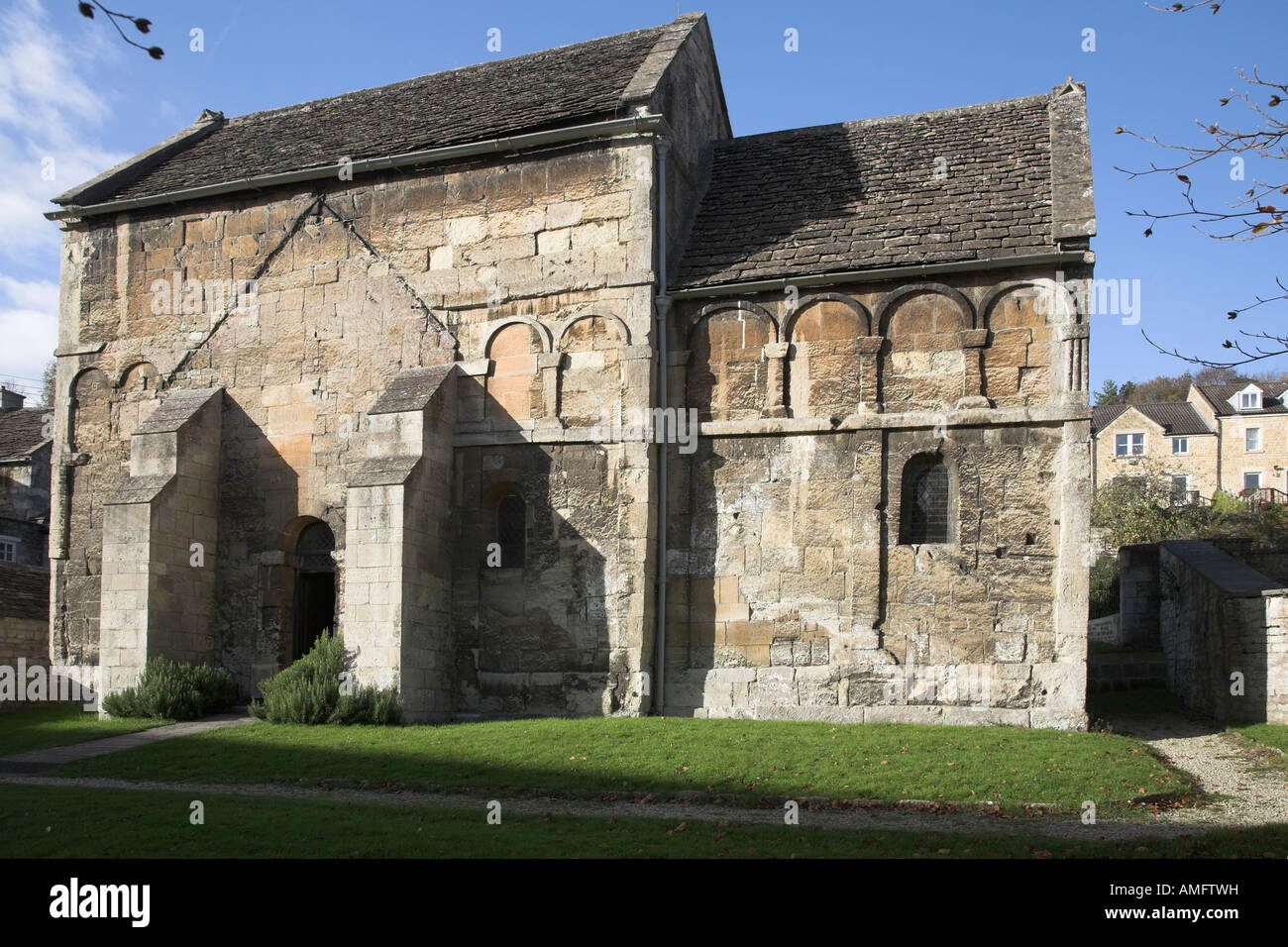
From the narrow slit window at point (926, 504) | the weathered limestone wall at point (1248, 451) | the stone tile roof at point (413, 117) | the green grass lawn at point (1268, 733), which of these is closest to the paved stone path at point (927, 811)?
the green grass lawn at point (1268, 733)

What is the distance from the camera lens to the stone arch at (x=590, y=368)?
62.9 feet

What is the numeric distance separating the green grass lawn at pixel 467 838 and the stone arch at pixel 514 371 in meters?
8.82

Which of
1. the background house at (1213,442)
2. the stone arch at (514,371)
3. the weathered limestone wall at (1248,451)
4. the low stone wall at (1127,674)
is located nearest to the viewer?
the stone arch at (514,371)

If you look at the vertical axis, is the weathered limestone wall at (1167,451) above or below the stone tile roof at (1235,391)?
below

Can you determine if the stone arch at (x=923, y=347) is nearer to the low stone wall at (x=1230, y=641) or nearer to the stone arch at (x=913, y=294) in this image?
the stone arch at (x=913, y=294)

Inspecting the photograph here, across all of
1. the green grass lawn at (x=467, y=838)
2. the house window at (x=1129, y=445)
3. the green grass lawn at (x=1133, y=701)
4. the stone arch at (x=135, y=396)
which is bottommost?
the green grass lawn at (x=1133, y=701)

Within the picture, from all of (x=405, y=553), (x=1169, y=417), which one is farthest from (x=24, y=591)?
(x=1169, y=417)

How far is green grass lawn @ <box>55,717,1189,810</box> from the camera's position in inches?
525

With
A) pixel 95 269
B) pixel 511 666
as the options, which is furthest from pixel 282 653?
pixel 95 269

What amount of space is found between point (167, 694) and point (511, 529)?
20.5 ft

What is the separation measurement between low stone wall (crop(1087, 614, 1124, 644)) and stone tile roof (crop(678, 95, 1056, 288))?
1115 cm

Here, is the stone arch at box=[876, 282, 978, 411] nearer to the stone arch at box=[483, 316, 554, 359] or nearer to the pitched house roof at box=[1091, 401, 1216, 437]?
the stone arch at box=[483, 316, 554, 359]

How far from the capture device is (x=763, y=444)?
743 inches

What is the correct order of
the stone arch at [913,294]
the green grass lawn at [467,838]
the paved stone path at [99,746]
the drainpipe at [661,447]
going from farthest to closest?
1. the drainpipe at [661,447]
2. the stone arch at [913,294]
3. the paved stone path at [99,746]
4. the green grass lawn at [467,838]
